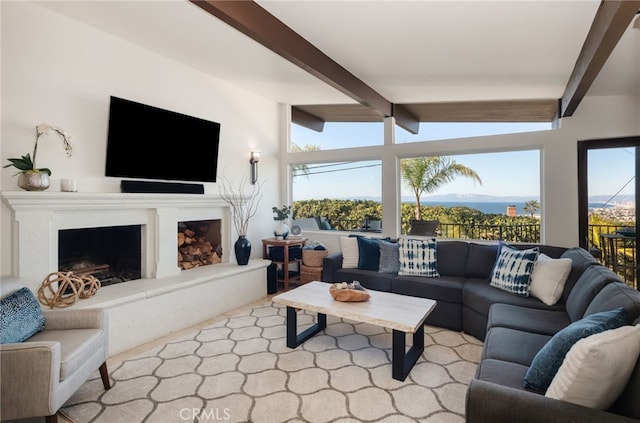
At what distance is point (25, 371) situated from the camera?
1641 millimetres

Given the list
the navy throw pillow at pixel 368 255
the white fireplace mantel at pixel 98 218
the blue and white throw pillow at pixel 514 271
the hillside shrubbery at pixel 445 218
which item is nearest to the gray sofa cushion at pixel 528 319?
the blue and white throw pillow at pixel 514 271

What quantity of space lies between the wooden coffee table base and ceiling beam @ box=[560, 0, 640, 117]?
2.27 m

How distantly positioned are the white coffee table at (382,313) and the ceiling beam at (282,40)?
209 cm

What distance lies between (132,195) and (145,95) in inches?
44.6

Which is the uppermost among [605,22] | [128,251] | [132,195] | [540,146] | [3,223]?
[605,22]

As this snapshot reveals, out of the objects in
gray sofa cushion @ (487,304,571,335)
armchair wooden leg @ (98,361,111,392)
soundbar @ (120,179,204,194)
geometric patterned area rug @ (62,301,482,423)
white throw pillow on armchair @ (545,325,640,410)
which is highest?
soundbar @ (120,179,204,194)

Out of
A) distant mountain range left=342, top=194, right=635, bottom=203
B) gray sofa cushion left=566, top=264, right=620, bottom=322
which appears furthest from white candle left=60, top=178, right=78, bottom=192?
gray sofa cushion left=566, top=264, right=620, bottom=322

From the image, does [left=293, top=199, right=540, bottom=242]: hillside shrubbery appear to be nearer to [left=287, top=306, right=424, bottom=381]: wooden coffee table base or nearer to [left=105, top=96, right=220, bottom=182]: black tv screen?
[left=105, top=96, right=220, bottom=182]: black tv screen

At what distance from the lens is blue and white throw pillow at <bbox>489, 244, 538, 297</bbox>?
296 cm

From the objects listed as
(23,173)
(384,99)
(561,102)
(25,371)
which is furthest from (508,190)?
(23,173)

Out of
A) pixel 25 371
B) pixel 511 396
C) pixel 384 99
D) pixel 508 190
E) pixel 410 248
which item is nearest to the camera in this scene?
pixel 511 396

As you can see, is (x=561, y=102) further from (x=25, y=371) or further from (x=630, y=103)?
(x=25, y=371)

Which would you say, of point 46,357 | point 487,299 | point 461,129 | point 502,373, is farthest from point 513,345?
point 461,129

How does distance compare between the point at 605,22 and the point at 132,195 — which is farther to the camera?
the point at 132,195
